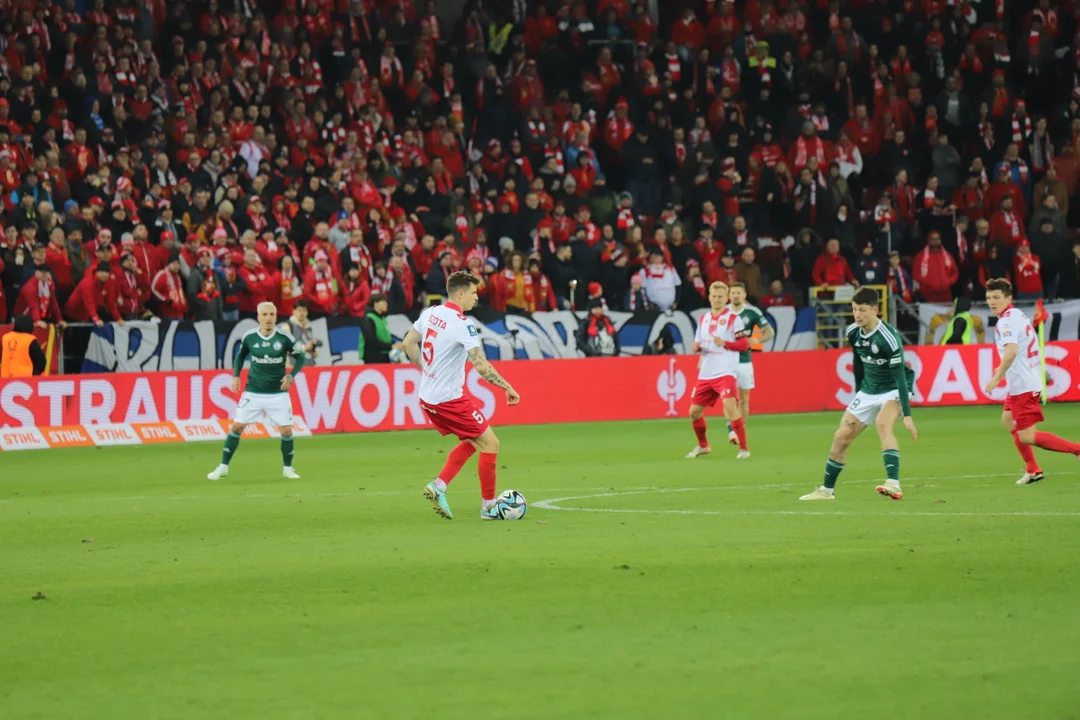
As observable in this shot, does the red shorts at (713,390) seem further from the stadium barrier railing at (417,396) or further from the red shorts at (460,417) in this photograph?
the red shorts at (460,417)

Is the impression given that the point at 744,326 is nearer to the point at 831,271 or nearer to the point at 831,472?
the point at 831,472

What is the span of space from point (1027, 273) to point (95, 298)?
18.6 m

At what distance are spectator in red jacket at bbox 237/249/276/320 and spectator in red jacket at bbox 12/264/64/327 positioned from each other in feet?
10.2

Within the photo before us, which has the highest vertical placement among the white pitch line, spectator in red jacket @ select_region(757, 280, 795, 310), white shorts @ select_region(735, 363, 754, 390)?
spectator in red jacket @ select_region(757, 280, 795, 310)

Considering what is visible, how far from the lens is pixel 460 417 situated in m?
12.9

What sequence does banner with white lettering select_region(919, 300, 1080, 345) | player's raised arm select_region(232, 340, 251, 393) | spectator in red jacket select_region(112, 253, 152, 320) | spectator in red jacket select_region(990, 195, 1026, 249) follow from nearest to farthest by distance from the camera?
player's raised arm select_region(232, 340, 251, 393) < spectator in red jacket select_region(112, 253, 152, 320) < banner with white lettering select_region(919, 300, 1080, 345) < spectator in red jacket select_region(990, 195, 1026, 249)

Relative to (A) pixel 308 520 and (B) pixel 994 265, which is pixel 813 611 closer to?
(A) pixel 308 520

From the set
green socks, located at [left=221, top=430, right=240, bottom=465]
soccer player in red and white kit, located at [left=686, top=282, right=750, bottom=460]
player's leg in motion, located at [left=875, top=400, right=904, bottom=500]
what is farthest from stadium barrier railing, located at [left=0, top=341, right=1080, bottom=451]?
player's leg in motion, located at [left=875, top=400, right=904, bottom=500]

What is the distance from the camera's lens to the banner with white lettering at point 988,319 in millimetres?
31250

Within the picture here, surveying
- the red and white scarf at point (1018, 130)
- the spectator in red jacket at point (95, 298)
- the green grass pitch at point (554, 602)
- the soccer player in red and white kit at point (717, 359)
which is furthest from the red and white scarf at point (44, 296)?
the red and white scarf at point (1018, 130)

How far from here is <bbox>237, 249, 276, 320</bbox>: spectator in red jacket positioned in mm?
25672

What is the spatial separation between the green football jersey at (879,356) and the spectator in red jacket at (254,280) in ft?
45.6

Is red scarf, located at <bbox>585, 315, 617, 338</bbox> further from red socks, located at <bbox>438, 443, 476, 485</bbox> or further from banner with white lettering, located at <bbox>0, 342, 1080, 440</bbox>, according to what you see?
red socks, located at <bbox>438, 443, 476, 485</bbox>

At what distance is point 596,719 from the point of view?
6117 mm
